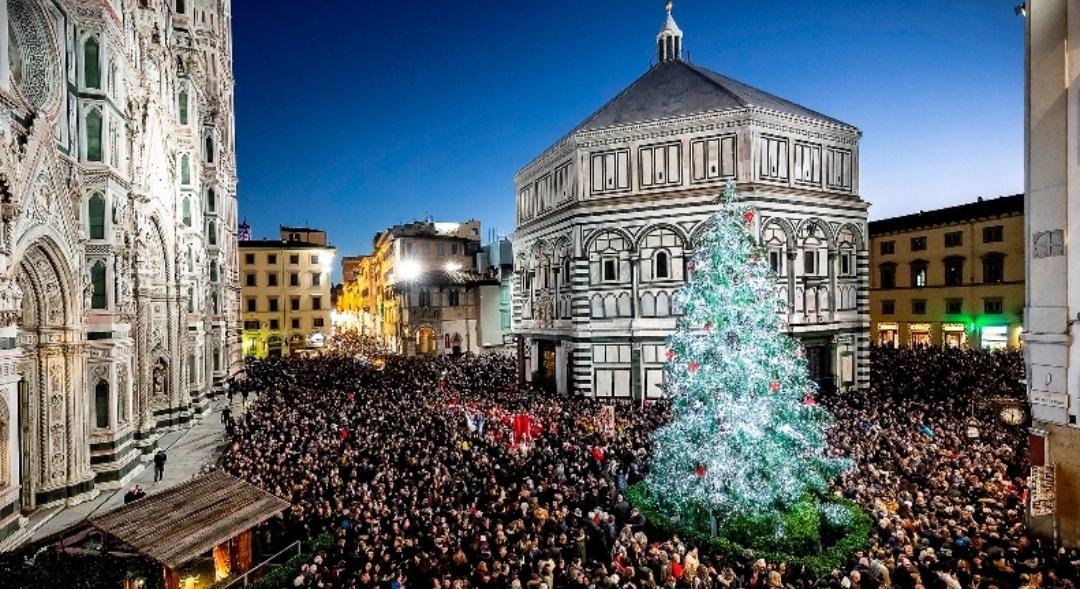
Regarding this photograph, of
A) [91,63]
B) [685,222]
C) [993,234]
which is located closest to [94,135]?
[91,63]

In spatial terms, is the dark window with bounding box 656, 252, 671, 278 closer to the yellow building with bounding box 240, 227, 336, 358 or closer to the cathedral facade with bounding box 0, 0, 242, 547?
the cathedral facade with bounding box 0, 0, 242, 547

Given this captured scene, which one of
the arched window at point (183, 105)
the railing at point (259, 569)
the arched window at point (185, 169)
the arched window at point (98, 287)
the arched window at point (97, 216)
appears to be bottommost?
the railing at point (259, 569)

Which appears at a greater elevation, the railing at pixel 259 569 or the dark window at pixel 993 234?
the dark window at pixel 993 234

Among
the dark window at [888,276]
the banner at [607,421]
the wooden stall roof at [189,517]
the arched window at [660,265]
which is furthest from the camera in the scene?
the dark window at [888,276]

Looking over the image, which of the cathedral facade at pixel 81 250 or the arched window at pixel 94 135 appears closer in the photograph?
the cathedral facade at pixel 81 250

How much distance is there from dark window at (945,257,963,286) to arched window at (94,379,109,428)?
56.3 meters

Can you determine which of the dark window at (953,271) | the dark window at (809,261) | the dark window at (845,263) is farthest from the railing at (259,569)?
the dark window at (953,271)

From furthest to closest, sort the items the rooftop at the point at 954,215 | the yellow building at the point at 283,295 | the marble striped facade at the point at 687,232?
1. the yellow building at the point at 283,295
2. the rooftop at the point at 954,215
3. the marble striped facade at the point at 687,232

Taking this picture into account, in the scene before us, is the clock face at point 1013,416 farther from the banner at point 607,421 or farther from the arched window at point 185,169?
the arched window at point 185,169

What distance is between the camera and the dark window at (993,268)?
44.9 meters

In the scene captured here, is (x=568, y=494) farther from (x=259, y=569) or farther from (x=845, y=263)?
(x=845, y=263)

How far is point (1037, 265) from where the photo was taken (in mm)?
12734

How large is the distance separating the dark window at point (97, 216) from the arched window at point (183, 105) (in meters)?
15.6

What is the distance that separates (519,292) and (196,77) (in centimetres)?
2341
